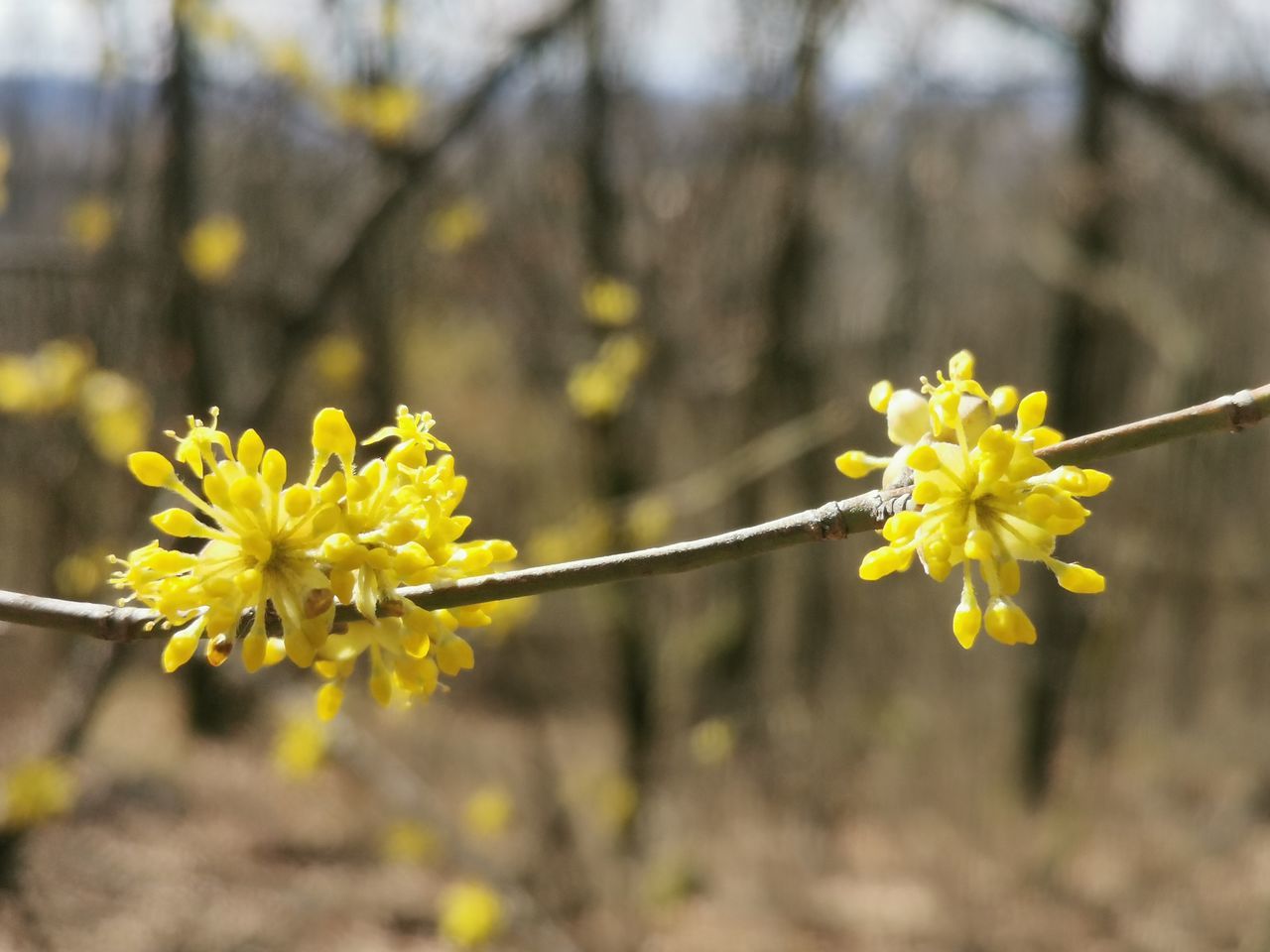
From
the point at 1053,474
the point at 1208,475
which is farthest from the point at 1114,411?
the point at 1053,474

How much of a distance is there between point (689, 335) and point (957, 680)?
2261mm

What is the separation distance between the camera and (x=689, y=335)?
14.2 feet

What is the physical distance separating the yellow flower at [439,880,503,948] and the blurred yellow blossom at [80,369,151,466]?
2005mm

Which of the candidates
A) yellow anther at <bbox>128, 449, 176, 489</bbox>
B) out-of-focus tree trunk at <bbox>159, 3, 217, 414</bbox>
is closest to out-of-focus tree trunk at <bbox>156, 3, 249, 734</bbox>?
out-of-focus tree trunk at <bbox>159, 3, 217, 414</bbox>

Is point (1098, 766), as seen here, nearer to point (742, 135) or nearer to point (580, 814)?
point (580, 814)

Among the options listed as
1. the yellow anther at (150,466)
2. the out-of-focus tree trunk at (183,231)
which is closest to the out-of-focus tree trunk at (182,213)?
the out-of-focus tree trunk at (183,231)

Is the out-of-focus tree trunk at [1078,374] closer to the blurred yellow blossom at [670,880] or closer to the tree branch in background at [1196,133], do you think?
the tree branch in background at [1196,133]

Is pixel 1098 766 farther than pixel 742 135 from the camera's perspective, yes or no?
Yes

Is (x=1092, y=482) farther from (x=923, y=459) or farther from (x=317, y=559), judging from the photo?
(x=317, y=559)

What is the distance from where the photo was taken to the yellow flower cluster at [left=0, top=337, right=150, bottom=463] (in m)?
3.54

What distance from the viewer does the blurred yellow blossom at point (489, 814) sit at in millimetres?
4277

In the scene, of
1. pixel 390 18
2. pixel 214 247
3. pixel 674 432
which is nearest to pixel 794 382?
pixel 674 432

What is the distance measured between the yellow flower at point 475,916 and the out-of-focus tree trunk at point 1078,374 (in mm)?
2476

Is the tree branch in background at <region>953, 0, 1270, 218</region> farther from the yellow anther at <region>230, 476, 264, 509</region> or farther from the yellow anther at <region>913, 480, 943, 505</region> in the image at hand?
the yellow anther at <region>230, 476, 264, 509</region>
